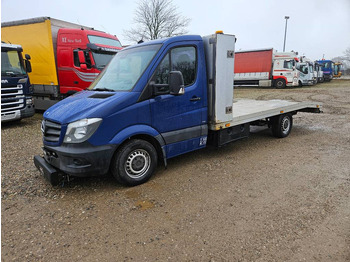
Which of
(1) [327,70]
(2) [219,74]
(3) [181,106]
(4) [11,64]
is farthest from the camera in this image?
(1) [327,70]

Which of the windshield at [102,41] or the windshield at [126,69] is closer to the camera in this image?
the windshield at [126,69]

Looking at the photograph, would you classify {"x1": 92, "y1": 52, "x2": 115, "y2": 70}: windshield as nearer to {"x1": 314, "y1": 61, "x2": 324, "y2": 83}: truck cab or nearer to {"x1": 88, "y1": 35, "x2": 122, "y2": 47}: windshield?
{"x1": 88, "y1": 35, "x2": 122, "y2": 47}: windshield

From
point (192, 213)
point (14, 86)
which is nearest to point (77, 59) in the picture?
point (14, 86)

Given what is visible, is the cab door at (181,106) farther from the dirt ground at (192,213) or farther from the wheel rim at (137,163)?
the dirt ground at (192,213)

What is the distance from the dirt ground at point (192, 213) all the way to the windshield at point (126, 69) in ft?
5.58

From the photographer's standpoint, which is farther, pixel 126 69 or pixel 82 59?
pixel 82 59

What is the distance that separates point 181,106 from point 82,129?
68.9 inches

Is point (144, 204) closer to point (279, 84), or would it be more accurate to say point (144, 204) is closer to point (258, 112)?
point (258, 112)

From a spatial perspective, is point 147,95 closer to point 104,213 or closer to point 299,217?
point 104,213

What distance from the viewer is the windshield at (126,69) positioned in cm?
416

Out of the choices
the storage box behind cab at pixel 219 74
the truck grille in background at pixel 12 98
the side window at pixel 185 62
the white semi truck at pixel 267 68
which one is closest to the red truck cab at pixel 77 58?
the truck grille in background at pixel 12 98

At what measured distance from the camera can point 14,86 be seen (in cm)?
847

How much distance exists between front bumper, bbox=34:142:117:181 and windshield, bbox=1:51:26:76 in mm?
6359

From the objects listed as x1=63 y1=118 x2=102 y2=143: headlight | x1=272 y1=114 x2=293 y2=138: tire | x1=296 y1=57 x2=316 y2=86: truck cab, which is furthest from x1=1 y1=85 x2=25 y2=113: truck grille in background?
x1=296 y1=57 x2=316 y2=86: truck cab
